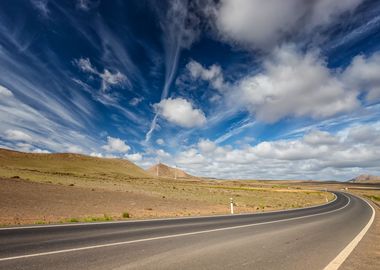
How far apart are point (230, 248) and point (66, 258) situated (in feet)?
14.4

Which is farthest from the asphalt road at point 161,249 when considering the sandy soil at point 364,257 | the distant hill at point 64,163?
the distant hill at point 64,163

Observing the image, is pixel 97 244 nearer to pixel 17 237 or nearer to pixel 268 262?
pixel 17 237

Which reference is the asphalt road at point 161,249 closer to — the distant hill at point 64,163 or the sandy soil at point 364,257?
the sandy soil at point 364,257

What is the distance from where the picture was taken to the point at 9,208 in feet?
62.8

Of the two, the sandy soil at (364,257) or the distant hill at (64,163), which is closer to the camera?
the sandy soil at (364,257)

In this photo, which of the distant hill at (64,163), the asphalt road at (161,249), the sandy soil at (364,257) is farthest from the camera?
the distant hill at (64,163)

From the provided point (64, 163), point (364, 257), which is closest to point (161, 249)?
point (364, 257)

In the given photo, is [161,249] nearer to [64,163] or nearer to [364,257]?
[364,257]

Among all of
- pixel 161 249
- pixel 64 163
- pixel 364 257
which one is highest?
pixel 64 163

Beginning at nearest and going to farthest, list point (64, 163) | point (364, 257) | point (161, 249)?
point (364, 257) < point (161, 249) < point (64, 163)

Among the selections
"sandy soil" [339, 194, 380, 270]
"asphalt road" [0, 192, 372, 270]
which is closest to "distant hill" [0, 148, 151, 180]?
"asphalt road" [0, 192, 372, 270]

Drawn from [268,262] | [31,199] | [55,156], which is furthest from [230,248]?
[55,156]

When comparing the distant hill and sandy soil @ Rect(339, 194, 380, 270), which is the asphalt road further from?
the distant hill

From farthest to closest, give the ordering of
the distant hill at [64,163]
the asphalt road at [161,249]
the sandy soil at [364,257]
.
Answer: the distant hill at [64,163]
the sandy soil at [364,257]
the asphalt road at [161,249]
